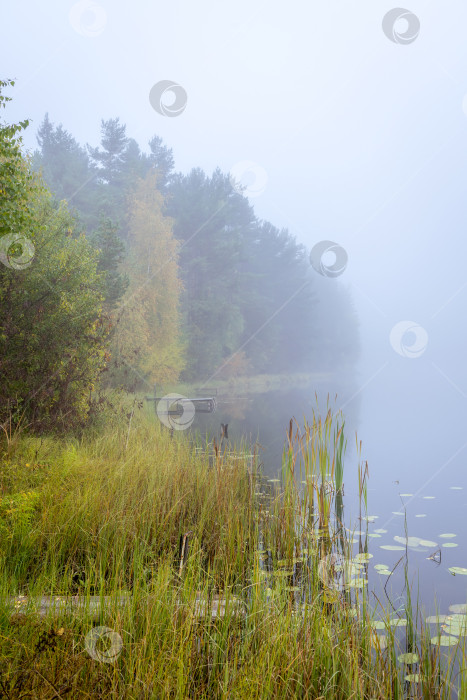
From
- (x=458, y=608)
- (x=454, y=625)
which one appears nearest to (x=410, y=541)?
(x=458, y=608)

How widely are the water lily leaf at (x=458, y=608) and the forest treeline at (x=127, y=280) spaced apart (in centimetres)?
602

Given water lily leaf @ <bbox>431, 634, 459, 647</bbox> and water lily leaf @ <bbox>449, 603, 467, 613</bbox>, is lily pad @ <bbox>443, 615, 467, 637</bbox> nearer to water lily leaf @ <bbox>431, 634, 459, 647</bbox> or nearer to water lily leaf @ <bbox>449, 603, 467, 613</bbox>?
water lily leaf @ <bbox>431, 634, 459, 647</bbox>

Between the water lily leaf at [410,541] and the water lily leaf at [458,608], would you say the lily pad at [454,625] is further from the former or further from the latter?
the water lily leaf at [410,541]

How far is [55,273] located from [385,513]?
23.1ft

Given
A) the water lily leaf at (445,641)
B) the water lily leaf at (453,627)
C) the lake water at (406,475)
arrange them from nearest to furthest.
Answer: the water lily leaf at (445,641) < the water lily leaf at (453,627) < the lake water at (406,475)

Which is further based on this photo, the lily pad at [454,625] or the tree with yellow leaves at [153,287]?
the tree with yellow leaves at [153,287]

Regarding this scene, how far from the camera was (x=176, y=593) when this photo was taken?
128 inches

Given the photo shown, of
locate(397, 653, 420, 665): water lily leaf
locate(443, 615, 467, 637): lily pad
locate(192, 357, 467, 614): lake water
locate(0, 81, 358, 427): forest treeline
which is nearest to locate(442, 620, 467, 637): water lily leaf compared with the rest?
locate(443, 615, 467, 637): lily pad

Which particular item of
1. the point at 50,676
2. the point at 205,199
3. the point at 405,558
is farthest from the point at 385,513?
the point at 205,199

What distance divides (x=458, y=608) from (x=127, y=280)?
18.2 m

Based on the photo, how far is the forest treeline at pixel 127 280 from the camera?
8125 mm

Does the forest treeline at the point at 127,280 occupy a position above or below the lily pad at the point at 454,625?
above

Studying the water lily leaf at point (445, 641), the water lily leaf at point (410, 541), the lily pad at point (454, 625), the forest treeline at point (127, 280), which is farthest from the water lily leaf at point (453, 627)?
the forest treeline at point (127, 280)

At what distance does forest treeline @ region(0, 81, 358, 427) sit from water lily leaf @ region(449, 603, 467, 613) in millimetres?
6019
